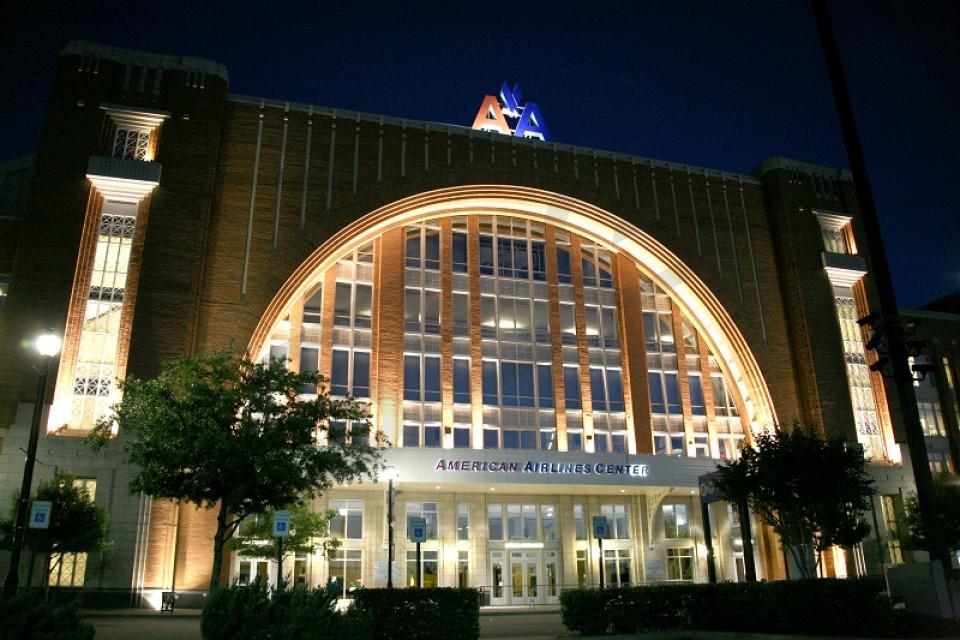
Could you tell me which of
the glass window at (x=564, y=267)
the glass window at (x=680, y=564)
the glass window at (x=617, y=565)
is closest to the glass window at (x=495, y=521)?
the glass window at (x=617, y=565)

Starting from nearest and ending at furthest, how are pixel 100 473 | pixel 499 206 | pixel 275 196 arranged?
1. pixel 100 473
2. pixel 275 196
3. pixel 499 206

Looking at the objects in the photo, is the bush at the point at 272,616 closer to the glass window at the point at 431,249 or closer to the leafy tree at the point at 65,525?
the leafy tree at the point at 65,525

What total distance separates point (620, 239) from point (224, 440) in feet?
109

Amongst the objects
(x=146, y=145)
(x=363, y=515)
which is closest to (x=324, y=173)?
(x=146, y=145)

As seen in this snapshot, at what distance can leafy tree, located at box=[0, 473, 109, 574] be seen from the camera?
92.8 ft

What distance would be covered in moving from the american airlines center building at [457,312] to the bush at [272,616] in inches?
877

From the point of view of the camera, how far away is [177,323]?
36688 millimetres

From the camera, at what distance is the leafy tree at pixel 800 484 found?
27.9m

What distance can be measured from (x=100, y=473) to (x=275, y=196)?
1653 centimetres

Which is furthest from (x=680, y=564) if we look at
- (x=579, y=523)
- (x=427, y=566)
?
(x=427, y=566)

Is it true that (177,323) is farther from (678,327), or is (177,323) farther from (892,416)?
(892,416)

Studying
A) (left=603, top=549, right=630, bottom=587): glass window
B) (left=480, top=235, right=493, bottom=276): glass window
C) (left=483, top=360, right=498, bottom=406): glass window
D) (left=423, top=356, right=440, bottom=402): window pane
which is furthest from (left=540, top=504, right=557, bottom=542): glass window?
(left=480, top=235, right=493, bottom=276): glass window

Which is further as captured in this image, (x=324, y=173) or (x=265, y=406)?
(x=324, y=173)

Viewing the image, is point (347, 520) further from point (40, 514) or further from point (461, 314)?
point (40, 514)
